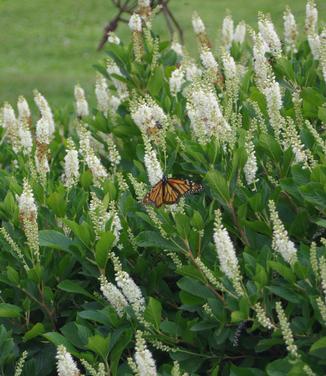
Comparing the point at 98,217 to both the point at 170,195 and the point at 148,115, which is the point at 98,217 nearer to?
the point at 170,195

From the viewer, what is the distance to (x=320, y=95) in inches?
151

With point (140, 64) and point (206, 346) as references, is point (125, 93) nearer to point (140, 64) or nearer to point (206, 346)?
point (140, 64)

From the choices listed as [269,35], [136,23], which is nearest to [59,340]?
[269,35]

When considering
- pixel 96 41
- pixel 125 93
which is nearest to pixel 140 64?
pixel 125 93

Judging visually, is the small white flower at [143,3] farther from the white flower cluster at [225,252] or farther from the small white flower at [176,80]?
the white flower cluster at [225,252]

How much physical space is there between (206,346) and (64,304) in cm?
77

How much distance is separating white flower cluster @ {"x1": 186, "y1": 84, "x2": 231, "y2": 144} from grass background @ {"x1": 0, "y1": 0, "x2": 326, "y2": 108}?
450 inches

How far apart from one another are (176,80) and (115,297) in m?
2.02

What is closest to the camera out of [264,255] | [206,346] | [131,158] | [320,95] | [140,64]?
[264,255]

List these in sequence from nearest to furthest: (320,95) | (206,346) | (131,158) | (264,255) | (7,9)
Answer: (264,255), (206,346), (320,95), (131,158), (7,9)

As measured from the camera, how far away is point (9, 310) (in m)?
3.39

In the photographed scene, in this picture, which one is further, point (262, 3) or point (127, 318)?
point (262, 3)

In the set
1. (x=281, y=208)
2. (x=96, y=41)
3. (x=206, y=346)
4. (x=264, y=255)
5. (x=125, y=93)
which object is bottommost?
(x=206, y=346)

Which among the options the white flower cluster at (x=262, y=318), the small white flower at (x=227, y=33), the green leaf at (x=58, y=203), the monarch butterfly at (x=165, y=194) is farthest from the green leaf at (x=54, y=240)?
the small white flower at (x=227, y=33)
